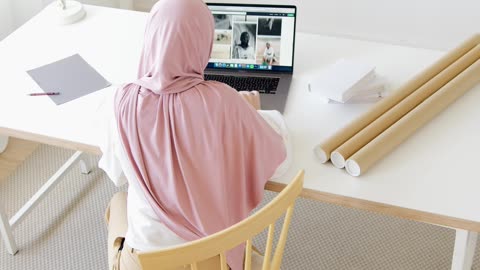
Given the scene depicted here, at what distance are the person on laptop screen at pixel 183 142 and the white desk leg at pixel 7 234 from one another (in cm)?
84

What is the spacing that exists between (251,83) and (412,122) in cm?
50

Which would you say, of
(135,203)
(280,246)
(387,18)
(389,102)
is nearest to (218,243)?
(280,246)

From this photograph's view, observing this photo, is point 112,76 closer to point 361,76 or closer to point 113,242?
point 113,242

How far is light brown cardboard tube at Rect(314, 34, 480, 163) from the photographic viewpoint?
1.72 m

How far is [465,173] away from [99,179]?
59.1 inches

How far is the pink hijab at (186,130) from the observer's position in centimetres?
155

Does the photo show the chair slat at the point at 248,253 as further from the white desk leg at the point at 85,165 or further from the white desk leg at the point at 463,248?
the white desk leg at the point at 85,165

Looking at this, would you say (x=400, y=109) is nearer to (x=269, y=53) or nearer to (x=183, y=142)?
(x=269, y=53)

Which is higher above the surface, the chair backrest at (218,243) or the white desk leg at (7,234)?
the chair backrest at (218,243)

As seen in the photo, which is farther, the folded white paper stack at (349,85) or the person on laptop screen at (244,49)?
the person on laptop screen at (244,49)

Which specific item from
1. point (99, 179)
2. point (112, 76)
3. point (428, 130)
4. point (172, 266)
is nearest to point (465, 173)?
point (428, 130)

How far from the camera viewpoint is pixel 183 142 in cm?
156

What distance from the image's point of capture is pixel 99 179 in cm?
270

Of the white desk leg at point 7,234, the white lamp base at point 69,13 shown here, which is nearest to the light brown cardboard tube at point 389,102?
the white lamp base at point 69,13
